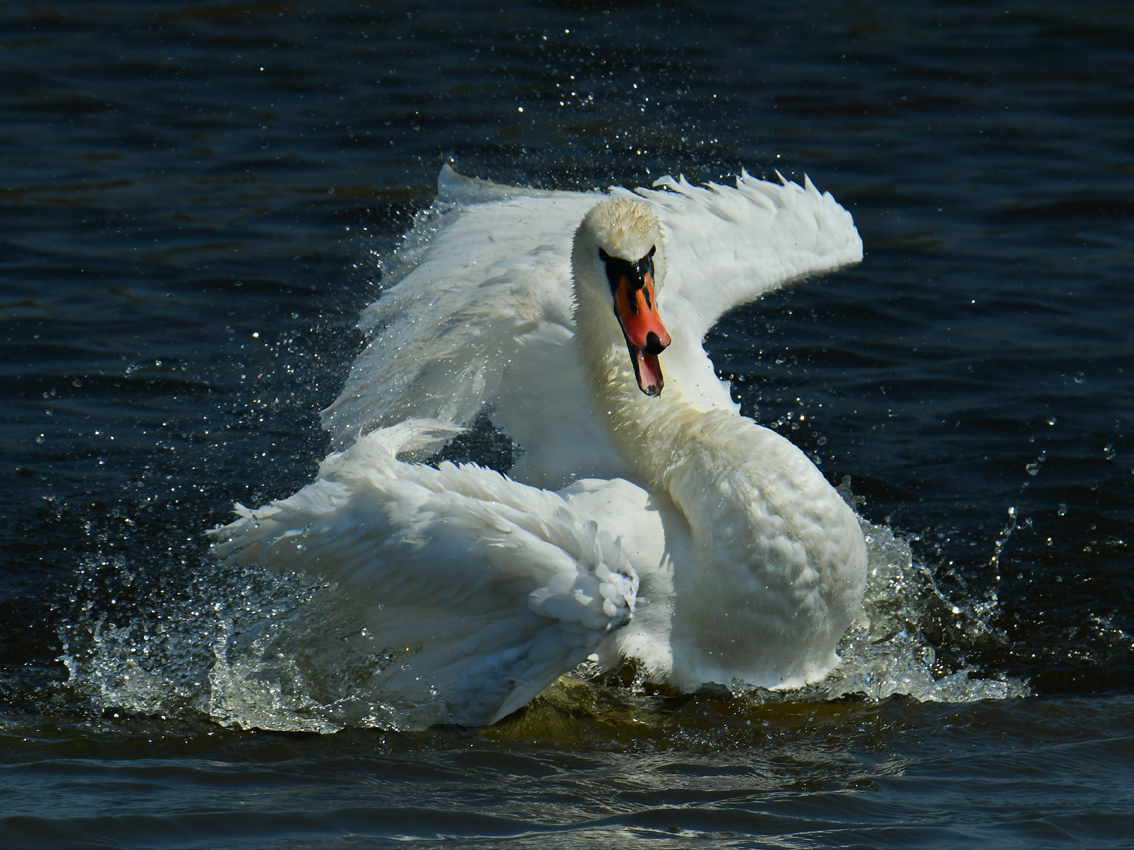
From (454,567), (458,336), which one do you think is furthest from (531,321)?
(454,567)

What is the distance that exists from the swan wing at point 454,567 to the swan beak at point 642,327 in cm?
59

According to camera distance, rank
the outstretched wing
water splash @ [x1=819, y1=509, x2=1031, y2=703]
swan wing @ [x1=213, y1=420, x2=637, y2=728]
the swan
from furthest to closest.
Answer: the outstretched wing < water splash @ [x1=819, y1=509, x2=1031, y2=703] < the swan < swan wing @ [x1=213, y1=420, x2=637, y2=728]

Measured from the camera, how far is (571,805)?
16.4 feet

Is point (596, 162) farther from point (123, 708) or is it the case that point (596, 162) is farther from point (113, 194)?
point (123, 708)

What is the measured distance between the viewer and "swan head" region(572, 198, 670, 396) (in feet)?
18.2

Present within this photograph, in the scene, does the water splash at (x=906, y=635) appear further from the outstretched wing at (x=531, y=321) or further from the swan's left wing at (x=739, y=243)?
the swan's left wing at (x=739, y=243)

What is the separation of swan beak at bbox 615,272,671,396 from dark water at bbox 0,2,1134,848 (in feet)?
4.17

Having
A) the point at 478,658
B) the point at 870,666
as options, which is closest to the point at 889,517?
the point at 870,666

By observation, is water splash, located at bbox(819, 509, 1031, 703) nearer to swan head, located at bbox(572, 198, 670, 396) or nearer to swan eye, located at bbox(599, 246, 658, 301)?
swan head, located at bbox(572, 198, 670, 396)

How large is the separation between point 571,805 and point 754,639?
1.03m

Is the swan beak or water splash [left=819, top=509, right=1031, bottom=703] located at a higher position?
the swan beak

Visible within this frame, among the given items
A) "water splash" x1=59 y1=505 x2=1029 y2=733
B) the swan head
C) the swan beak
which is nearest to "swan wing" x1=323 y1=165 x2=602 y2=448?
the swan head

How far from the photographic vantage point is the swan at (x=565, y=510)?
512cm

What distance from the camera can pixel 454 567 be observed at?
5133 mm
